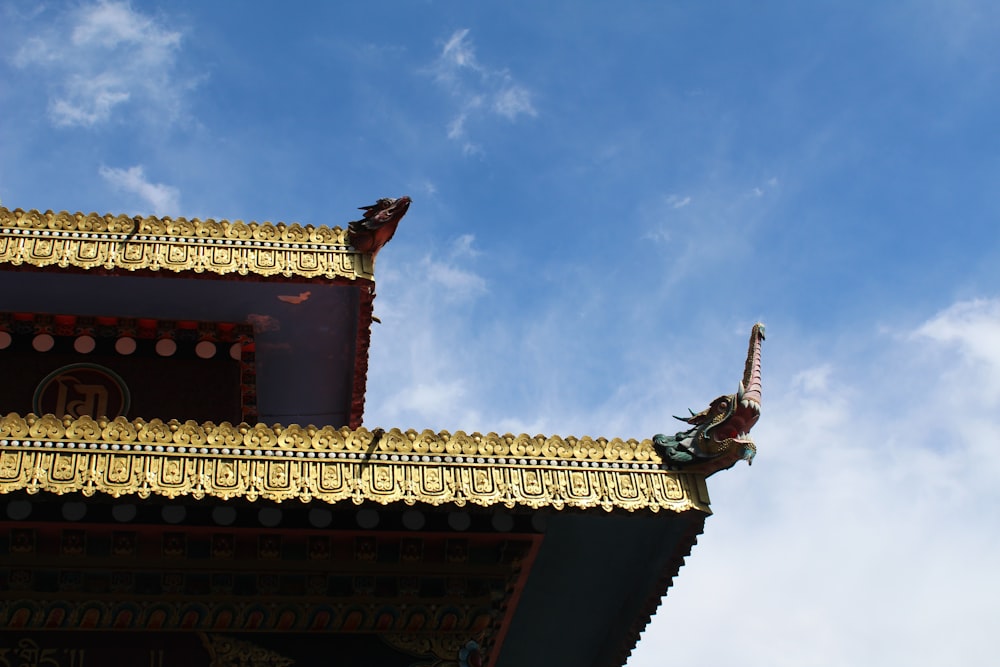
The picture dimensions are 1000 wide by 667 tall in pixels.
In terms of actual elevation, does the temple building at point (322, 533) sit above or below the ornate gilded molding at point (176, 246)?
below

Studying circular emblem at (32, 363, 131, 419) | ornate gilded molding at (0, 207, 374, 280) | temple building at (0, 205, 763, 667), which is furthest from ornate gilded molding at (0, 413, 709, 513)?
circular emblem at (32, 363, 131, 419)

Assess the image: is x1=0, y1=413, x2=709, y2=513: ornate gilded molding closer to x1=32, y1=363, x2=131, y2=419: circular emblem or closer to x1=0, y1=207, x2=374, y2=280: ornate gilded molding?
x1=0, y1=207, x2=374, y2=280: ornate gilded molding

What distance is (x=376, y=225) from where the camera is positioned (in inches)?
362

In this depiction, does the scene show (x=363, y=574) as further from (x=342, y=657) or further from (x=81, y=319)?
(x=81, y=319)

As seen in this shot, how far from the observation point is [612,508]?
284 inches

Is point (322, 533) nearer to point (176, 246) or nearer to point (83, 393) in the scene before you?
point (176, 246)

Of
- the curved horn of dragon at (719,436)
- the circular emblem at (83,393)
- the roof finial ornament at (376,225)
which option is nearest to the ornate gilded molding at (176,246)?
the roof finial ornament at (376,225)

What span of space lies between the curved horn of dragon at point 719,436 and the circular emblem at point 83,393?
186 inches

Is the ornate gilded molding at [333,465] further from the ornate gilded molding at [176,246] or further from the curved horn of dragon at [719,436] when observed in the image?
the ornate gilded molding at [176,246]

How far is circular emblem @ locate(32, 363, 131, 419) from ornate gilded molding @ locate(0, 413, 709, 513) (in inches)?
94.5

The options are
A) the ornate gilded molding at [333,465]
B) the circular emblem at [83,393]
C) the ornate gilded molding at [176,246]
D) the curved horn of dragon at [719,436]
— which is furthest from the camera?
the circular emblem at [83,393]

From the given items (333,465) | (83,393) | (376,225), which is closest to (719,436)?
(333,465)

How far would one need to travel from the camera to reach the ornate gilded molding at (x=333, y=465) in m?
6.78

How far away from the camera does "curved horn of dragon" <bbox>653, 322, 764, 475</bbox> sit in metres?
7.27
